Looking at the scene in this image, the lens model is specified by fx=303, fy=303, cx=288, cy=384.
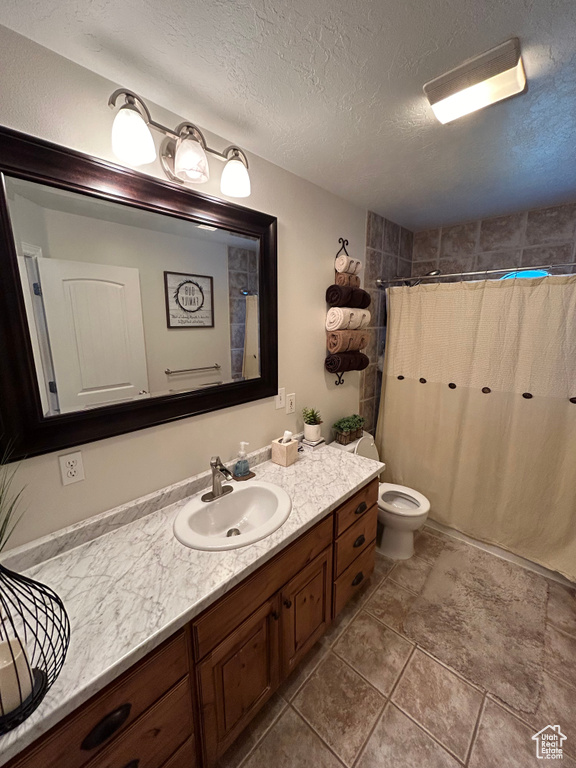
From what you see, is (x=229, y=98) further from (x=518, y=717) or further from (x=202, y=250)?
(x=518, y=717)

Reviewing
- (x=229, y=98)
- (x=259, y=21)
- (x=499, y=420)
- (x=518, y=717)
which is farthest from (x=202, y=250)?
(x=518, y=717)

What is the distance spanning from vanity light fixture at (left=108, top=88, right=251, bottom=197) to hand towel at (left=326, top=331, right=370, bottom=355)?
0.93m

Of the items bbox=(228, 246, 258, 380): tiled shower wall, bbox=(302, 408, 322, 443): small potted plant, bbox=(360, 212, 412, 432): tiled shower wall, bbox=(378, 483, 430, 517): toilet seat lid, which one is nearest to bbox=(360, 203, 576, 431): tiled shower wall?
bbox=(360, 212, 412, 432): tiled shower wall

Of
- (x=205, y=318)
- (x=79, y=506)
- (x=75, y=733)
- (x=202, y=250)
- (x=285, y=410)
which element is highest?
(x=202, y=250)

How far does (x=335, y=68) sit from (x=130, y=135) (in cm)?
64

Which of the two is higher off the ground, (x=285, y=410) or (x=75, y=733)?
(x=285, y=410)

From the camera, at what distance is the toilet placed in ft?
6.20

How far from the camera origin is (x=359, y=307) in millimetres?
1972

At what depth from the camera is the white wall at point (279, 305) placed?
0.86 m

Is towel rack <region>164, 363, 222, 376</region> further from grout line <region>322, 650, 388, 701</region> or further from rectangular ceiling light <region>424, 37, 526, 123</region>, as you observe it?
grout line <region>322, 650, 388, 701</region>

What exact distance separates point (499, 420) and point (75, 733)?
2280mm

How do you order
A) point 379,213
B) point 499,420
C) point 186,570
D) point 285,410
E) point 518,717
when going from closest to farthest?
point 186,570 → point 518,717 → point 285,410 → point 499,420 → point 379,213

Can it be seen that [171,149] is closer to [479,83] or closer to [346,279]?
[479,83]

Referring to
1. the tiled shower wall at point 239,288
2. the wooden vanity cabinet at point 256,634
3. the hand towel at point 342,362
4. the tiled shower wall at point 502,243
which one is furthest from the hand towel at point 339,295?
the wooden vanity cabinet at point 256,634
